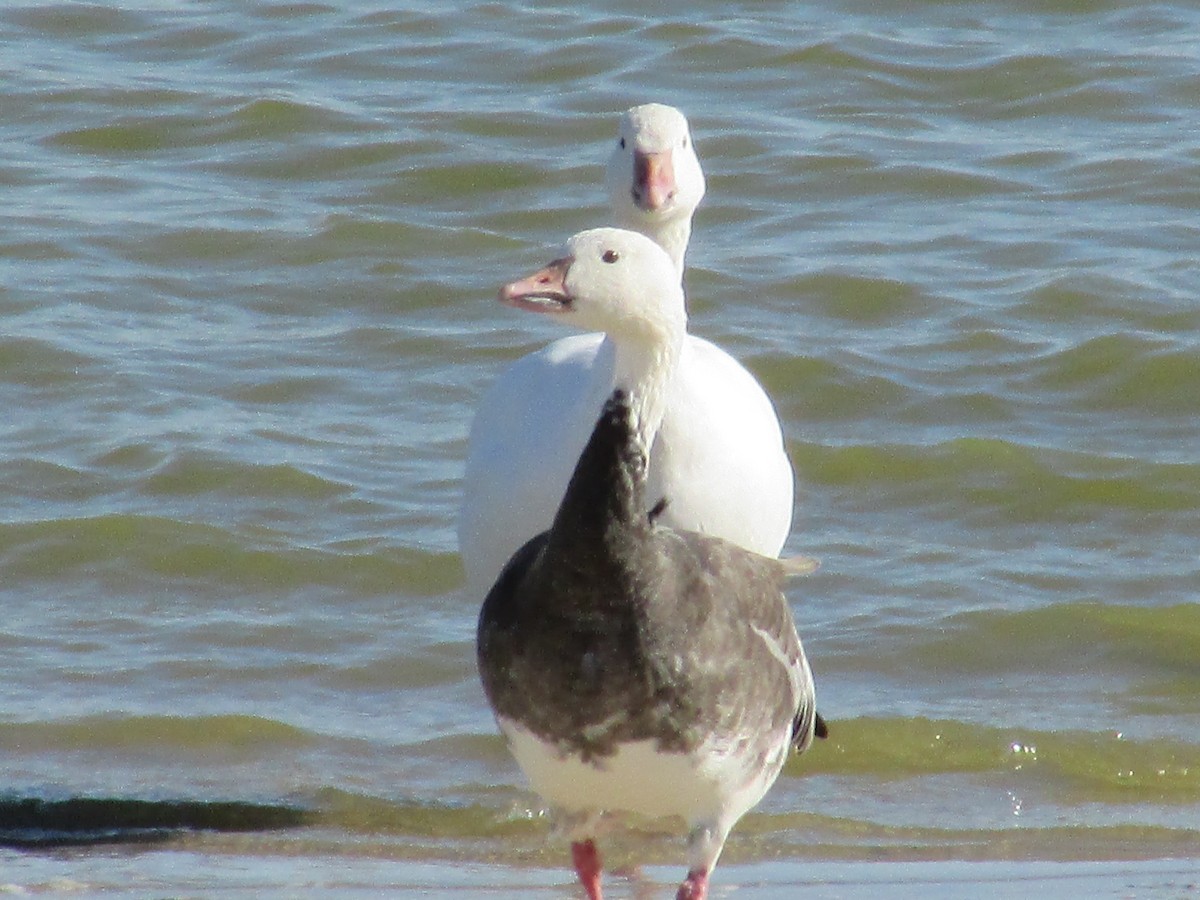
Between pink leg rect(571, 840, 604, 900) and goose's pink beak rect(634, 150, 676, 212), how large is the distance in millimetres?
2471

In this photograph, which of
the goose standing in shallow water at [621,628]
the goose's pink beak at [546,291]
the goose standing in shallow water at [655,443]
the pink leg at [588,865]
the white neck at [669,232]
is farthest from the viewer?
the white neck at [669,232]

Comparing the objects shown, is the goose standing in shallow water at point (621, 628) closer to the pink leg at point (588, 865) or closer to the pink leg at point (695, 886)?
the pink leg at point (695, 886)

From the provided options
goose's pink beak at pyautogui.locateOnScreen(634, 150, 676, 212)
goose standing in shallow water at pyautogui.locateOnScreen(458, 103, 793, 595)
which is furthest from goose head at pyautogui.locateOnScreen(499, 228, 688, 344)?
goose's pink beak at pyautogui.locateOnScreen(634, 150, 676, 212)

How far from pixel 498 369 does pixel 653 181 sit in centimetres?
363

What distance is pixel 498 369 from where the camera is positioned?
10.9 meters

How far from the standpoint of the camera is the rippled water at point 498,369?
23.8ft

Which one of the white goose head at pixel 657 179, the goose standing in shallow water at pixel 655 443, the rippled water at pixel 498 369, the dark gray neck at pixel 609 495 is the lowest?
the rippled water at pixel 498 369

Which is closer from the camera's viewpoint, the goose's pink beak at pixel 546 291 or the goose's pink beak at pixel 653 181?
the goose's pink beak at pixel 546 291

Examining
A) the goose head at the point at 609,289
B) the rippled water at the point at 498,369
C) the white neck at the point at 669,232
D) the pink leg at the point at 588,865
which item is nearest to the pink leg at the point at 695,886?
the pink leg at the point at 588,865

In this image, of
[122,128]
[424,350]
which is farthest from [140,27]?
[424,350]

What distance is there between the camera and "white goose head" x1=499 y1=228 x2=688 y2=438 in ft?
16.2

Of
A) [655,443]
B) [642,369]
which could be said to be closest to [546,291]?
[642,369]

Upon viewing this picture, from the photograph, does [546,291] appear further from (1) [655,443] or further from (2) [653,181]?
(2) [653,181]

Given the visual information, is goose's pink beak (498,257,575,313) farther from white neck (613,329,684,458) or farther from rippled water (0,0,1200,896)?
rippled water (0,0,1200,896)
